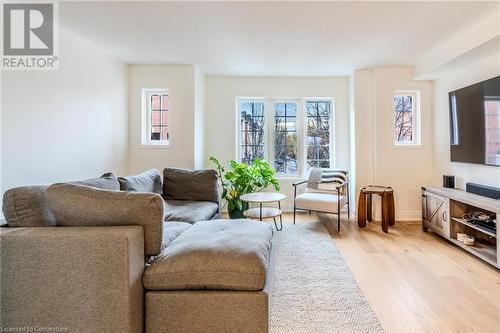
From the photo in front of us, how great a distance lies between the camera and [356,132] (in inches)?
174

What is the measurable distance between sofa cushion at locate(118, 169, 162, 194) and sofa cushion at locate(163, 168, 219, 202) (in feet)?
0.50

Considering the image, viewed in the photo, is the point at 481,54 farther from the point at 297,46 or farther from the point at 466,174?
the point at 297,46

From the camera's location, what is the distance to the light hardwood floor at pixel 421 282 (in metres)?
1.78

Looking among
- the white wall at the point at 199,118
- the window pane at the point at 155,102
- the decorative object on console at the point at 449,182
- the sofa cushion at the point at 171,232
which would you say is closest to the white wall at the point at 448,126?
the decorative object on console at the point at 449,182

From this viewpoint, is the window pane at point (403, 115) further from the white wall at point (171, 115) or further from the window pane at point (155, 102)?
the window pane at point (155, 102)

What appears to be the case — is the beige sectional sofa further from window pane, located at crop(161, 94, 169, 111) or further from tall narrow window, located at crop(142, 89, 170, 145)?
window pane, located at crop(161, 94, 169, 111)

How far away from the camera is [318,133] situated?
5.00m

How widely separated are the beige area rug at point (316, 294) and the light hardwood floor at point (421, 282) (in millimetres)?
118

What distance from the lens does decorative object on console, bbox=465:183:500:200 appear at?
2.84 meters

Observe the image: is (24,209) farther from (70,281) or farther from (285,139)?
(285,139)

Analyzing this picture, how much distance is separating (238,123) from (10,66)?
326 cm

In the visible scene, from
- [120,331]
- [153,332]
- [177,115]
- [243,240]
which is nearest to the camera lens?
[120,331]

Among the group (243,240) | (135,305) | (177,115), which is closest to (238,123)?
(177,115)

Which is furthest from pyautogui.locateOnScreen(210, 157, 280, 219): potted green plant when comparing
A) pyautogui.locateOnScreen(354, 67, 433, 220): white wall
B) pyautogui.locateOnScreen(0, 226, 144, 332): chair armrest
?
pyautogui.locateOnScreen(0, 226, 144, 332): chair armrest
